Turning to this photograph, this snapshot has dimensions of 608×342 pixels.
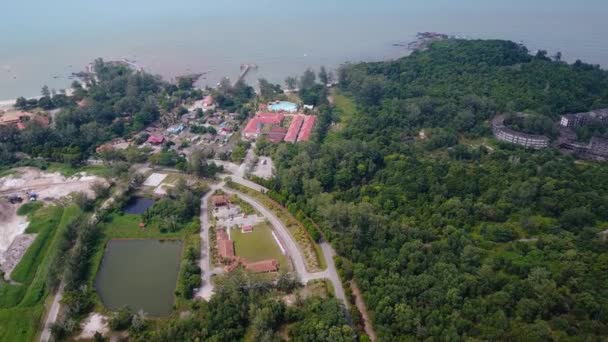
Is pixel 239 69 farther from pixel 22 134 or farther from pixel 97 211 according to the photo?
pixel 97 211

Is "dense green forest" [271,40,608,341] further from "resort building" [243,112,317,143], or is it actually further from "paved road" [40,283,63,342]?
"paved road" [40,283,63,342]

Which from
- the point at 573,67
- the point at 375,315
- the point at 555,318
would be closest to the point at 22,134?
the point at 375,315

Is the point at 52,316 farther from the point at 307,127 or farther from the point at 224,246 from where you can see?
the point at 307,127

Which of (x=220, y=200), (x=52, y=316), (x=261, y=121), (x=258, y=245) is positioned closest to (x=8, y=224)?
(x=52, y=316)

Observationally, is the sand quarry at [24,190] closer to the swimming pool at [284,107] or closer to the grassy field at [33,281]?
the grassy field at [33,281]

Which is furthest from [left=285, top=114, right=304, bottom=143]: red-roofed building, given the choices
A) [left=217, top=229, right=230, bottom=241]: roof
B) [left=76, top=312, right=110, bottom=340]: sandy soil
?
[left=76, top=312, right=110, bottom=340]: sandy soil

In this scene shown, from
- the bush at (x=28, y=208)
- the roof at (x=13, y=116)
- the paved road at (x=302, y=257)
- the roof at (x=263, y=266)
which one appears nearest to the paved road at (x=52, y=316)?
the bush at (x=28, y=208)
